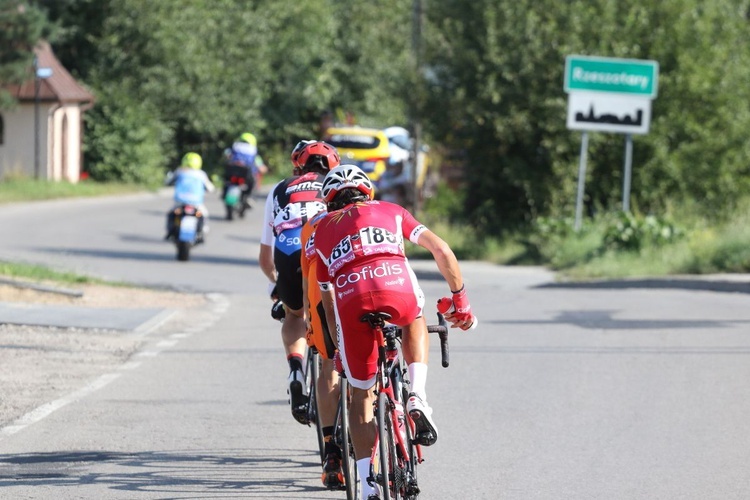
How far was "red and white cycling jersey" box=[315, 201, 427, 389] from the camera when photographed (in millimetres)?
6184

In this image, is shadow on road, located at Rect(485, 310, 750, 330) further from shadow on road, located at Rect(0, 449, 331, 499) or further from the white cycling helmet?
the white cycling helmet

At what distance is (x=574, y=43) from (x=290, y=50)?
1340 inches

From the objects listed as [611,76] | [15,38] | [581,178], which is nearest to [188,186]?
[581,178]

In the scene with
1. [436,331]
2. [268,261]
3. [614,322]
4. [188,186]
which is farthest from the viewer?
[188,186]

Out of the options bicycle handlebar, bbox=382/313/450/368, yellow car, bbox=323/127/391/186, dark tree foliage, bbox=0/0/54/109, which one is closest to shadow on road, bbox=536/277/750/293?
bicycle handlebar, bbox=382/313/450/368

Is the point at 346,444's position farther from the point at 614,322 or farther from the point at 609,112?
the point at 609,112

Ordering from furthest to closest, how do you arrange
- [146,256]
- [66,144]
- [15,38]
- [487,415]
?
[66,144], [15,38], [146,256], [487,415]

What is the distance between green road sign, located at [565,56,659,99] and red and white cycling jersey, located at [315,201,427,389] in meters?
18.3

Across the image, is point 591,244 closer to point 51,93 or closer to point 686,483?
point 686,483

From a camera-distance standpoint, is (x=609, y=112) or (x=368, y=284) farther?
(x=609, y=112)

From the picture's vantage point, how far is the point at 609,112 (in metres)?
24.6

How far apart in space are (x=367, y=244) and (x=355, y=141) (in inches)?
1154

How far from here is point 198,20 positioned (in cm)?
5119

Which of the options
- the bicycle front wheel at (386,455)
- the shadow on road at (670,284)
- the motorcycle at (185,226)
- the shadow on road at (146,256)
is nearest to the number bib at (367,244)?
the bicycle front wheel at (386,455)
